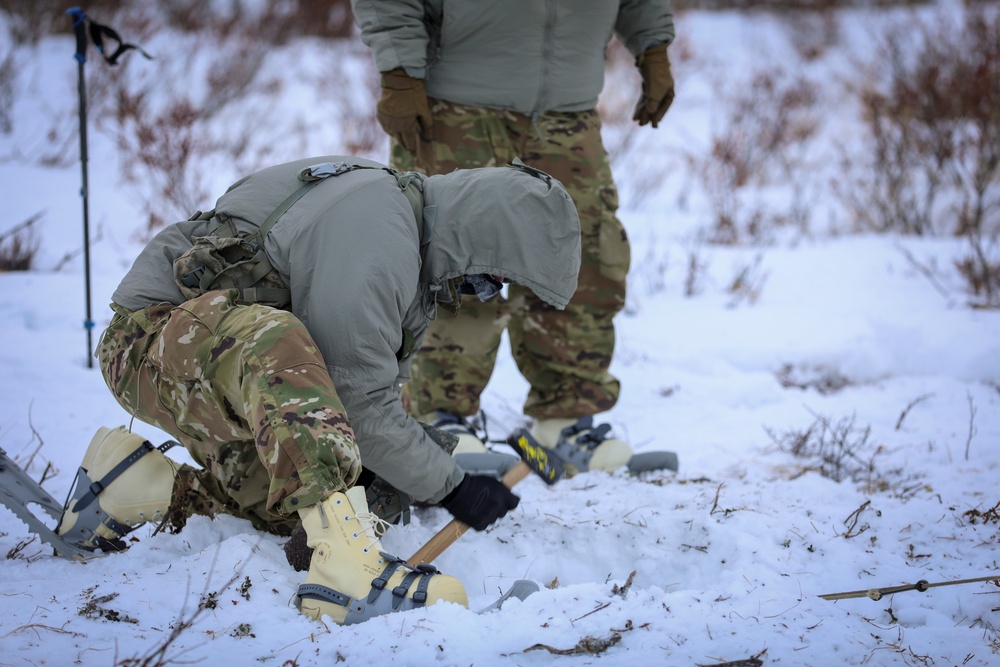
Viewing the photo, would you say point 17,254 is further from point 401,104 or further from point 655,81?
point 655,81

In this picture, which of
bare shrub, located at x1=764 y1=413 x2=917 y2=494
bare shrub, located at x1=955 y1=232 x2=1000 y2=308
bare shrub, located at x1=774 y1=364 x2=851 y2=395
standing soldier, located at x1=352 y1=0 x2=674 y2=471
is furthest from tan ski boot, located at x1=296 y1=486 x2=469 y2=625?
bare shrub, located at x1=955 y1=232 x2=1000 y2=308

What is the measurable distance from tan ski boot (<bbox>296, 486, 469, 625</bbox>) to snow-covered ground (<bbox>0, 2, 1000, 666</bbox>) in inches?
1.8

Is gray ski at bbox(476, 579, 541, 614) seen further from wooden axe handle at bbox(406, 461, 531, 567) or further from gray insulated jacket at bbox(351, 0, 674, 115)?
gray insulated jacket at bbox(351, 0, 674, 115)

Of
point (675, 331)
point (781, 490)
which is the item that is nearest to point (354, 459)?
point (781, 490)

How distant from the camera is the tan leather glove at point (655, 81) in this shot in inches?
112

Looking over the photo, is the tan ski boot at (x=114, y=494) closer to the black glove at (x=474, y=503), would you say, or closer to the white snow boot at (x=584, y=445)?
the black glove at (x=474, y=503)

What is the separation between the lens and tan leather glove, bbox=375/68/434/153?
8.12ft

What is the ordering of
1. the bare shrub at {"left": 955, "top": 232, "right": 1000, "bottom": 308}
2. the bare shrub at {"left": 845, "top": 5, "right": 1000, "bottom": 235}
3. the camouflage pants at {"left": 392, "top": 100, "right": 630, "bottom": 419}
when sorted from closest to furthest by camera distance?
1. the camouflage pants at {"left": 392, "top": 100, "right": 630, "bottom": 419}
2. the bare shrub at {"left": 955, "top": 232, "right": 1000, "bottom": 308}
3. the bare shrub at {"left": 845, "top": 5, "right": 1000, "bottom": 235}

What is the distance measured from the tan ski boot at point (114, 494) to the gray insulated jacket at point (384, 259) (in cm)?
40

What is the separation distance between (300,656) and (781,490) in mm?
1644

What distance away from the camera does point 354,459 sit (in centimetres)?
166

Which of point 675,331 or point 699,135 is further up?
point 699,135

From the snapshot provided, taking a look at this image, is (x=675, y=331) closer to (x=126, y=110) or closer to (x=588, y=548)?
(x=588, y=548)

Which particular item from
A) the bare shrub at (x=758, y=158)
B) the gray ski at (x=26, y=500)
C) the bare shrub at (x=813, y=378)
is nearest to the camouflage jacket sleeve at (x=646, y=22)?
the bare shrub at (x=813, y=378)
